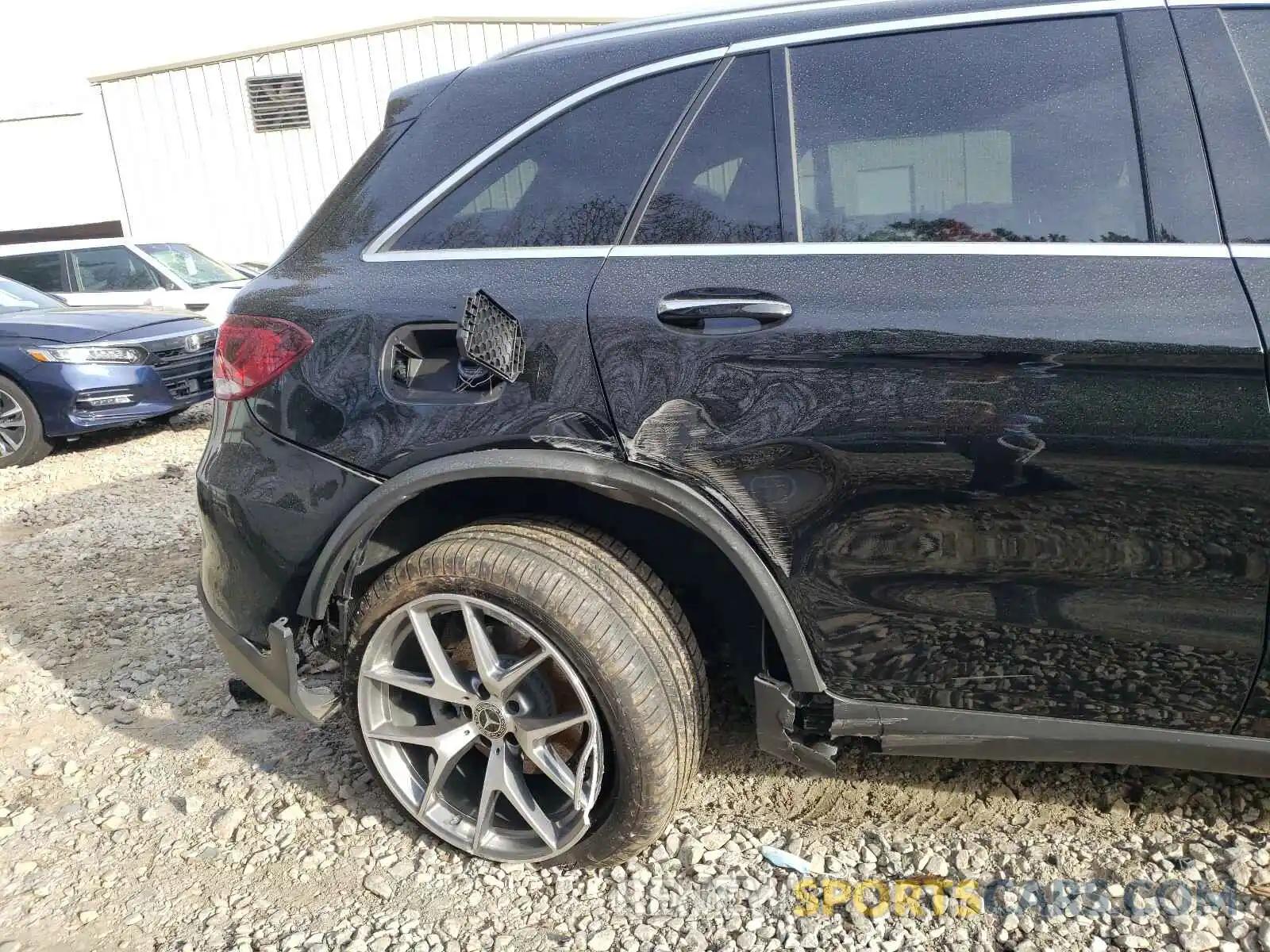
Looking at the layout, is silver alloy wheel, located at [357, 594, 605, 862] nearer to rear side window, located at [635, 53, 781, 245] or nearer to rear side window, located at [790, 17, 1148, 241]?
rear side window, located at [635, 53, 781, 245]

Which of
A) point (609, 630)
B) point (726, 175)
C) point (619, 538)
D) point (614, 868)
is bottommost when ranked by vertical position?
point (614, 868)

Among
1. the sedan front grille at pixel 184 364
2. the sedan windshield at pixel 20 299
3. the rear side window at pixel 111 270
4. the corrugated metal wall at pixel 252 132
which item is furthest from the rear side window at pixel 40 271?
the corrugated metal wall at pixel 252 132

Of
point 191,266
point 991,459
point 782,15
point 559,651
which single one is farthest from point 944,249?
point 191,266

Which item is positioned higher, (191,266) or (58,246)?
(58,246)

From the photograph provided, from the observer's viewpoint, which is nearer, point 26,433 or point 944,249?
point 944,249

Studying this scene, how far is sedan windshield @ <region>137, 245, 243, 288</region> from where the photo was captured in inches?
398

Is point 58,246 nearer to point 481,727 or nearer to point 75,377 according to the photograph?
point 75,377

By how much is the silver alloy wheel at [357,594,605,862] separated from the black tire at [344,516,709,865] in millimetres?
46

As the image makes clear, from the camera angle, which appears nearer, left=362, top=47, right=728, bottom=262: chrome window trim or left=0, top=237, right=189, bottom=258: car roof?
left=362, top=47, right=728, bottom=262: chrome window trim

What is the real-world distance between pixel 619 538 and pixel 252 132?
1469 cm

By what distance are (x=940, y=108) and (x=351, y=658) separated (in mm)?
1876

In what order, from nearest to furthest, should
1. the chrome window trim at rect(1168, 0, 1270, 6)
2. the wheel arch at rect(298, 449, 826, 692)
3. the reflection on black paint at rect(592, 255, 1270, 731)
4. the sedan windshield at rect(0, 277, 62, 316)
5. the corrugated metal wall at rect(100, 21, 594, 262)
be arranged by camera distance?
the reflection on black paint at rect(592, 255, 1270, 731)
the chrome window trim at rect(1168, 0, 1270, 6)
the wheel arch at rect(298, 449, 826, 692)
the sedan windshield at rect(0, 277, 62, 316)
the corrugated metal wall at rect(100, 21, 594, 262)

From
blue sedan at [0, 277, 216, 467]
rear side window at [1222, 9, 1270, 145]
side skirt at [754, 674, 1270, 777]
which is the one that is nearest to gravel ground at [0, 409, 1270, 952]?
side skirt at [754, 674, 1270, 777]

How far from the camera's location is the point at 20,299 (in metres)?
7.63
